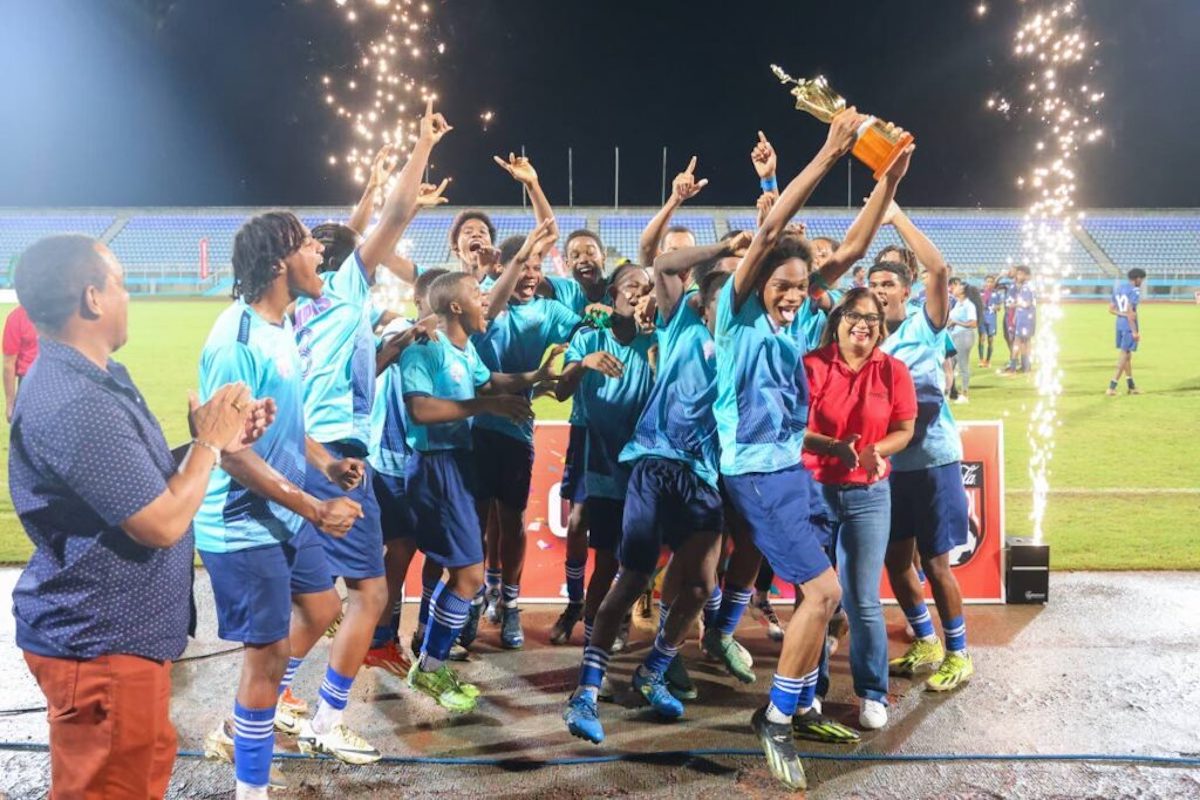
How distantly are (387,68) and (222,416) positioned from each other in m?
11.8

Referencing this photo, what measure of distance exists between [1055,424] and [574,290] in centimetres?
1019

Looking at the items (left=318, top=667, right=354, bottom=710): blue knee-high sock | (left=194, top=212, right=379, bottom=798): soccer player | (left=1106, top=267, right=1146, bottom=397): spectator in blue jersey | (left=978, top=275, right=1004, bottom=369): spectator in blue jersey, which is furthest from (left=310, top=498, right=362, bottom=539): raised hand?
(left=978, top=275, right=1004, bottom=369): spectator in blue jersey

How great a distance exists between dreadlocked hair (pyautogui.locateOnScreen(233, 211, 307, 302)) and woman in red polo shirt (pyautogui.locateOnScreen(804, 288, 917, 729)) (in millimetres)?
2483

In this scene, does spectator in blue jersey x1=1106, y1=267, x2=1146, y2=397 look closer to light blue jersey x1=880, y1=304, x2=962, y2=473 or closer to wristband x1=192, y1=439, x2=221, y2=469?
light blue jersey x1=880, y1=304, x2=962, y2=473

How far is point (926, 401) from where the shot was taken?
539cm

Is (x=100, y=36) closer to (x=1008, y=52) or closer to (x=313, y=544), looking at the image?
(x=1008, y=52)

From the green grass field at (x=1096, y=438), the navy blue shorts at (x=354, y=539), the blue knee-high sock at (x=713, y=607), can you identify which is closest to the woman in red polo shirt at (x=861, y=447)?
the blue knee-high sock at (x=713, y=607)

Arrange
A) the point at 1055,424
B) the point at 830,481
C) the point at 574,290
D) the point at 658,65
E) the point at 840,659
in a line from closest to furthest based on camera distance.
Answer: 1. the point at 830,481
2. the point at 840,659
3. the point at 574,290
4. the point at 1055,424
5. the point at 658,65

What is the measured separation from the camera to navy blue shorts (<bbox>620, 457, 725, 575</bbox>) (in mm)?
4711

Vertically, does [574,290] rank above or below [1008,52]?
below

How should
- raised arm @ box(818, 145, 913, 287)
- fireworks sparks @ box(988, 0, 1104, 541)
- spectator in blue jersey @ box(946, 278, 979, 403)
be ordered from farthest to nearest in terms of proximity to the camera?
spectator in blue jersey @ box(946, 278, 979, 403)
fireworks sparks @ box(988, 0, 1104, 541)
raised arm @ box(818, 145, 913, 287)

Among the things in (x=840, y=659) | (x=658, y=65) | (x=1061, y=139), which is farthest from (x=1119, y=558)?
Answer: (x=658, y=65)

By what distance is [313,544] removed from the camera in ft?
13.1

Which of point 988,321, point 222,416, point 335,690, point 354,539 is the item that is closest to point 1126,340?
point 988,321
